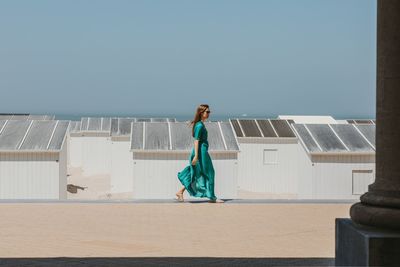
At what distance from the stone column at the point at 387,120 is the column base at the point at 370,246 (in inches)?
4.7

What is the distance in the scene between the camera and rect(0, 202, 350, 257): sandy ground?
9977 mm

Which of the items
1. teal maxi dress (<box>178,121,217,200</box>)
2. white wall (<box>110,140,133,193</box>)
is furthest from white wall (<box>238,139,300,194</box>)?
teal maxi dress (<box>178,121,217,200</box>)

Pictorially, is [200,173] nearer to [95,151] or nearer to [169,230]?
[169,230]

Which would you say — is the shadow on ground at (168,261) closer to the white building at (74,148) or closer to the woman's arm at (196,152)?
the woman's arm at (196,152)

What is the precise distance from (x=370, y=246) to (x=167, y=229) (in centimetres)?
592

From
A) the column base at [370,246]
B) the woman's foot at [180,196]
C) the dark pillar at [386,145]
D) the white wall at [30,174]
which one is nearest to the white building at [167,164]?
the white wall at [30,174]

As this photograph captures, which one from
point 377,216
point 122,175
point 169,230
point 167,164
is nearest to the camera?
point 377,216

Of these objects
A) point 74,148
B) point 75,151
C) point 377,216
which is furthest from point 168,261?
point 74,148

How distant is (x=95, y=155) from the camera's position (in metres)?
34.0

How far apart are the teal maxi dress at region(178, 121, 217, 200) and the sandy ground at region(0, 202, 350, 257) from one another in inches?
11.3

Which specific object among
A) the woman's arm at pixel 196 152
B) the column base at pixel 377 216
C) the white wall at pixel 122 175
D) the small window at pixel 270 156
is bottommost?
the white wall at pixel 122 175

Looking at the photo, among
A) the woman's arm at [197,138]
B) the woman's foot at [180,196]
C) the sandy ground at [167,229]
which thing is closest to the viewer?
the sandy ground at [167,229]

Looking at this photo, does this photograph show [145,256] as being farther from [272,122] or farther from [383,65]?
[272,122]

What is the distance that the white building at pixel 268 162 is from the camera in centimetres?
2562
